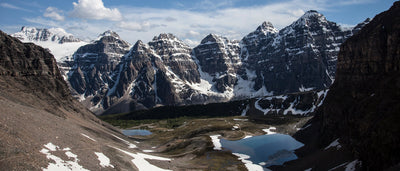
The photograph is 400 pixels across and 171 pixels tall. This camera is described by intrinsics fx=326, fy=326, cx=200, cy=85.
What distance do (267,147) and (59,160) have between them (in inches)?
3540

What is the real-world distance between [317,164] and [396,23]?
5594 centimetres

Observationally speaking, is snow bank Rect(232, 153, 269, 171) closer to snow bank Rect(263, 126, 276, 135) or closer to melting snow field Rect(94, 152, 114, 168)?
melting snow field Rect(94, 152, 114, 168)

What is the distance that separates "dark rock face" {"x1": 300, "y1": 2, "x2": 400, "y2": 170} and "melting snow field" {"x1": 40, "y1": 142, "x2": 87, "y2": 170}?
53.6 meters

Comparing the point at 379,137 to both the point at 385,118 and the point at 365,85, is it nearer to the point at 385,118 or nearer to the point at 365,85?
the point at 385,118

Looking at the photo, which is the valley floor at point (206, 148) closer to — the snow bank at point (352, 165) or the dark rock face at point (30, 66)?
the snow bank at point (352, 165)

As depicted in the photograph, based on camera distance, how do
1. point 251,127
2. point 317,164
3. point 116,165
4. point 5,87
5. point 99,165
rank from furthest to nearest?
1. point 251,127
2. point 5,87
3. point 317,164
4. point 116,165
5. point 99,165

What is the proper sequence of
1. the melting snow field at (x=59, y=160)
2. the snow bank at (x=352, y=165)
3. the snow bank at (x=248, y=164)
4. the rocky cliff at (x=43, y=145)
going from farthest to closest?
1. the snow bank at (x=248, y=164)
2. the snow bank at (x=352, y=165)
3. the melting snow field at (x=59, y=160)
4. the rocky cliff at (x=43, y=145)

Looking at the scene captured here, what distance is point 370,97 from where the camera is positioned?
86625mm

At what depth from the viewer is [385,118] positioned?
65.5m

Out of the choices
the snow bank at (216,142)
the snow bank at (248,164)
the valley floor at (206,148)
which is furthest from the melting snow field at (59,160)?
the snow bank at (216,142)

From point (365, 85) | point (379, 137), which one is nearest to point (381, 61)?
point (365, 85)

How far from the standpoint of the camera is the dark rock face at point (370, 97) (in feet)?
203

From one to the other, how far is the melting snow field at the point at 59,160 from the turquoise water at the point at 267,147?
6479 centimetres

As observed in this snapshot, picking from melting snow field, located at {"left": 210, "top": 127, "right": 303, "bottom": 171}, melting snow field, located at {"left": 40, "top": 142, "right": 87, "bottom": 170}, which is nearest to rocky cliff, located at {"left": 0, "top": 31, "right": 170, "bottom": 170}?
melting snow field, located at {"left": 40, "top": 142, "right": 87, "bottom": 170}
